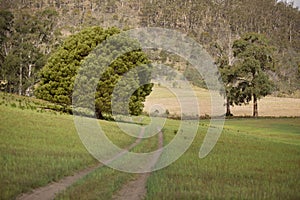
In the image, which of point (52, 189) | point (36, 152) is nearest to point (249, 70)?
point (36, 152)

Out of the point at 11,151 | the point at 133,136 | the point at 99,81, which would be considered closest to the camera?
the point at 11,151

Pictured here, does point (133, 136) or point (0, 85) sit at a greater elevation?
point (0, 85)

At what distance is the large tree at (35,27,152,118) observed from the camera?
159 feet

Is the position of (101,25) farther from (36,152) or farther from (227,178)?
(227,178)

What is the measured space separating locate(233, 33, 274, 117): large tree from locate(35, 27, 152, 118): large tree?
96.2 feet

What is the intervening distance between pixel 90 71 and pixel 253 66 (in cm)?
3756

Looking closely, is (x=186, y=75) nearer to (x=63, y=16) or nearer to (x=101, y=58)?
(x=63, y=16)

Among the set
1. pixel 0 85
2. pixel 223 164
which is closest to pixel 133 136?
pixel 223 164

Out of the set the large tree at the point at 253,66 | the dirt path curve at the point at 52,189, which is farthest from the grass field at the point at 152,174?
the large tree at the point at 253,66

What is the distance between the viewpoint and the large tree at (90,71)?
48.6 metres

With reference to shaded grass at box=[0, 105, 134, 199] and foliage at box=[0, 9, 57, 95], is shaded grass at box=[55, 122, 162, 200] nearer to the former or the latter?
shaded grass at box=[0, 105, 134, 199]

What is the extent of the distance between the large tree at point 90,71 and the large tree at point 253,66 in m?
29.3

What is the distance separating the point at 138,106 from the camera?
50938 millimetres

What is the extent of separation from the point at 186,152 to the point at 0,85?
57.6m
